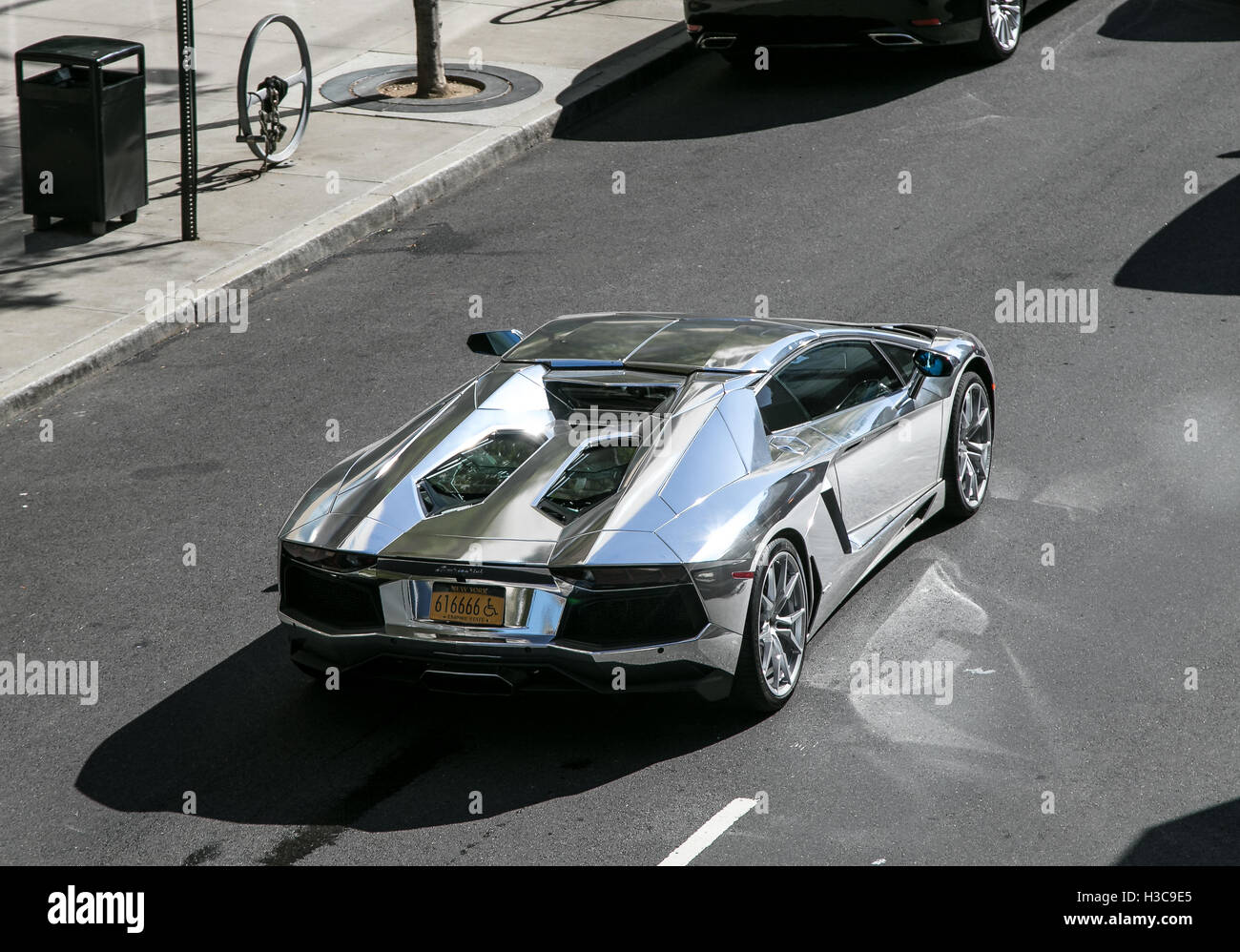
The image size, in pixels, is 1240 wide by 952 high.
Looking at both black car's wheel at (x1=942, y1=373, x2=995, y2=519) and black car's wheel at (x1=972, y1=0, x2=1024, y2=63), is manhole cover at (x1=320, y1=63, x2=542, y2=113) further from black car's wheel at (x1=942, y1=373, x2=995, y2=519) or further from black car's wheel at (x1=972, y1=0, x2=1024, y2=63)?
black car's wheel at (x1=942, y1=373, x2=995, y2=519)

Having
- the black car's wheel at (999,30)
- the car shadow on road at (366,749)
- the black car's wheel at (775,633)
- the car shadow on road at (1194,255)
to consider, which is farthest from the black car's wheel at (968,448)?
the black car's wheel at (999,30)

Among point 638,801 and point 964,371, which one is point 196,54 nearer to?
point 964,371

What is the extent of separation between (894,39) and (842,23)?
20.6 inches

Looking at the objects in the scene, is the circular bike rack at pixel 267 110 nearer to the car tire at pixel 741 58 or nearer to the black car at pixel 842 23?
the black car at pixel 842 23

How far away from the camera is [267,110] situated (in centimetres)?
1336

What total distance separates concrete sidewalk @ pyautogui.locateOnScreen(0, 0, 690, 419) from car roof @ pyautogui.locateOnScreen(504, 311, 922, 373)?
406 cm

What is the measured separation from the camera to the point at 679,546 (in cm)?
608

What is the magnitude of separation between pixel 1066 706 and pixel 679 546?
1.75 m

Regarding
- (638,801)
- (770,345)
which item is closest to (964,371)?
(770,345)

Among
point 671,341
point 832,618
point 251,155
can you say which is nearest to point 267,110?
point 251,155

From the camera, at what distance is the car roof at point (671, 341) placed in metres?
7.06

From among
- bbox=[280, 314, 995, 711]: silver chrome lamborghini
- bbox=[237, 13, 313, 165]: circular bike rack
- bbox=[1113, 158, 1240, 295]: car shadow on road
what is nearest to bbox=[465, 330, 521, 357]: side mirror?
bbox=[280, 314, 995, 711]: silver chrome lamborghini
